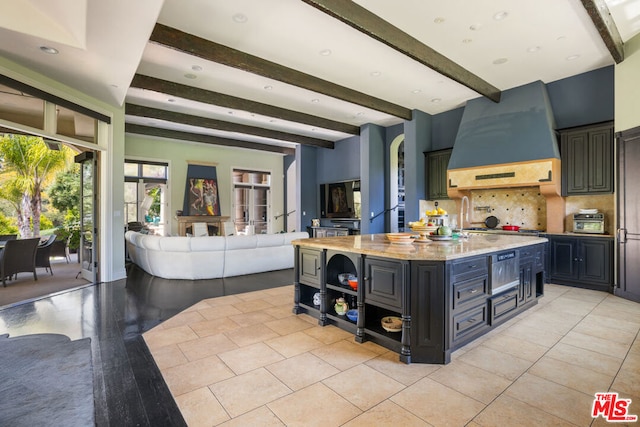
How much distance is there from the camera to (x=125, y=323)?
11.2ft

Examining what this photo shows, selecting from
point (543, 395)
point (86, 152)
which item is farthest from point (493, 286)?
point (86, 152)

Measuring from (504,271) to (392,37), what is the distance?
299 cm

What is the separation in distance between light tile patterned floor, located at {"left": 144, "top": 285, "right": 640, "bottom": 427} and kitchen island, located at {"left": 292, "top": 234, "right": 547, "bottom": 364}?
0.48 ft

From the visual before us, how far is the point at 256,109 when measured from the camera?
657 cm

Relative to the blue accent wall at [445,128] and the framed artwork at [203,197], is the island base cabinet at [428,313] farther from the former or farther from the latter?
the framed artwork at [203,197]

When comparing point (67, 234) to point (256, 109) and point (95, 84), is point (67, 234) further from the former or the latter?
point (256, 109)

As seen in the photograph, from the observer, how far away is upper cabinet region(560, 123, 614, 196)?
4750 mm

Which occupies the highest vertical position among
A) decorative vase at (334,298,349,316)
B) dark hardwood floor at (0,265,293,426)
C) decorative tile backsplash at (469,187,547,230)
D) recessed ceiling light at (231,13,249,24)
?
recessed ceiling light at (231,13,249,24)

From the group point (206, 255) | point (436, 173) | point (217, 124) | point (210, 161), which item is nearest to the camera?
point (206, 255)

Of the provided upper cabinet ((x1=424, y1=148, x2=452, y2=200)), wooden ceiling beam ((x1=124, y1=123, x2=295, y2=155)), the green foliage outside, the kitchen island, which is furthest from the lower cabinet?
the green foliage outside

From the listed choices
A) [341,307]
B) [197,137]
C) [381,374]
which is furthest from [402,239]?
[197,137]

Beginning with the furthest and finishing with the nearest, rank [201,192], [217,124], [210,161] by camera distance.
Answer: [210,161] → [201,192] → [217,124]

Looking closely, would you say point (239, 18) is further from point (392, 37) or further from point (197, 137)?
point (197, 137)

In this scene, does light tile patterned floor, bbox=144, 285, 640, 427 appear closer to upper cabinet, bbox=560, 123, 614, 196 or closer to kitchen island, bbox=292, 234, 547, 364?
kitchen island, bbox=292, 234, 547, 364
